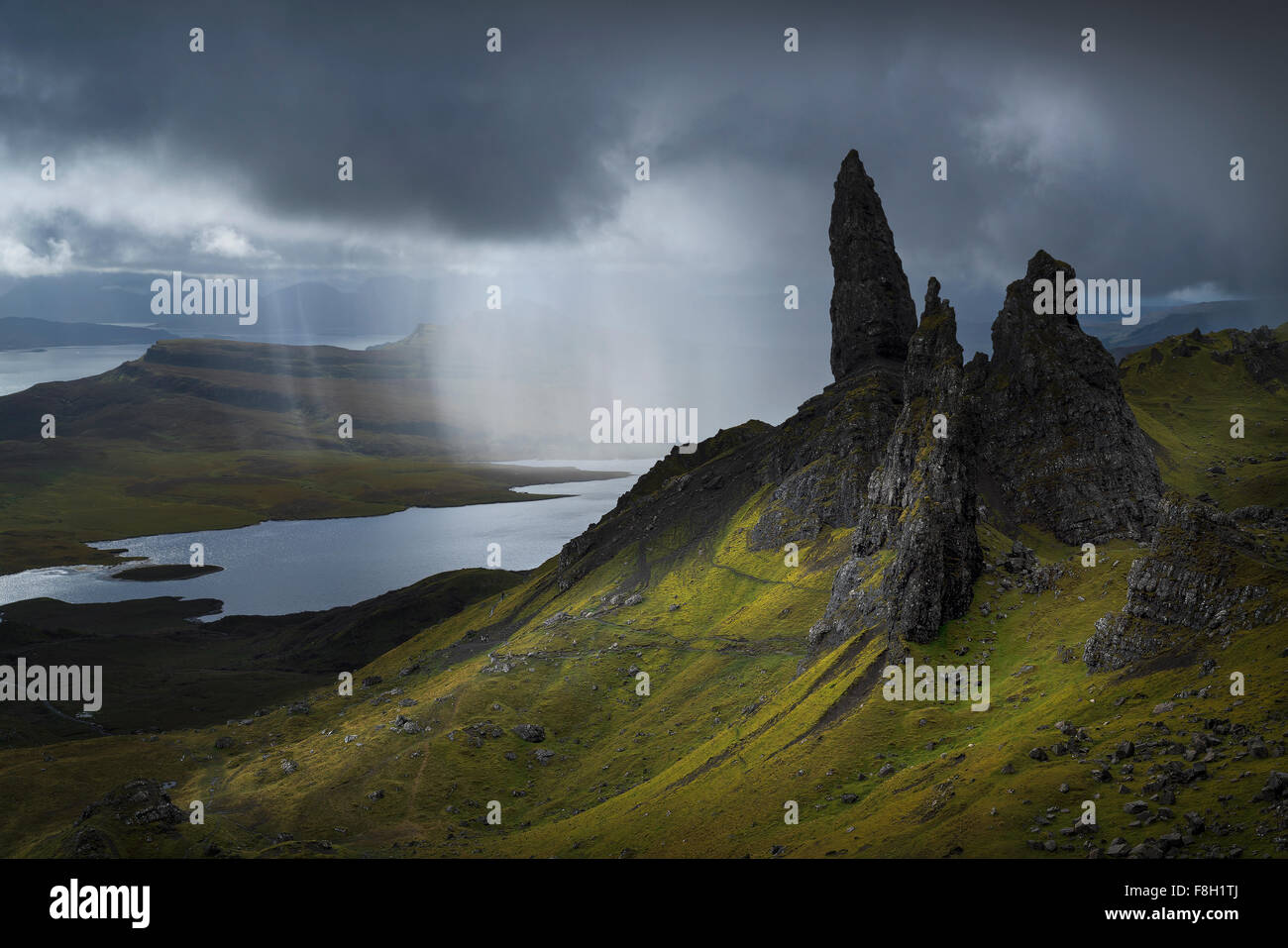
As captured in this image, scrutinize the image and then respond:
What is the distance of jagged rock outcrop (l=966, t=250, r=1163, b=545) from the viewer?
131m

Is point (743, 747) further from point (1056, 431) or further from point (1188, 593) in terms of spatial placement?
point (1056, 431)

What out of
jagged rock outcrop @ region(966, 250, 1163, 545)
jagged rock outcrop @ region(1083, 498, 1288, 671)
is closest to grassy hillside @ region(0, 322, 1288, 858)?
jagged rock outcrop @ region(1083, 498, 1288, 671)

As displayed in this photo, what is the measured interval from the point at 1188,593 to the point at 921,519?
129 ft

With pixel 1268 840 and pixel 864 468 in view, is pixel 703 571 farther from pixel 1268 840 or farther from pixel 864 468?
pixel 1268 840

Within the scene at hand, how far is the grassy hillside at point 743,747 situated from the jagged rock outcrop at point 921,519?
364cm

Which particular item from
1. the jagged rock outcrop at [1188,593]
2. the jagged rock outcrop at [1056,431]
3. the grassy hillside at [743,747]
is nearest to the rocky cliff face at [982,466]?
the jagged rock outcrop at [1056,431]

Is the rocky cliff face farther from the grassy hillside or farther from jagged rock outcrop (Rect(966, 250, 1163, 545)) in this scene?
the grassy hillside

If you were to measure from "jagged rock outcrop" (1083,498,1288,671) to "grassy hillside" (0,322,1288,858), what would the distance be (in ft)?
5.04

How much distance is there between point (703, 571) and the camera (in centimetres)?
19762

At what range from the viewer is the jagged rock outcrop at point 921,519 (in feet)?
339
